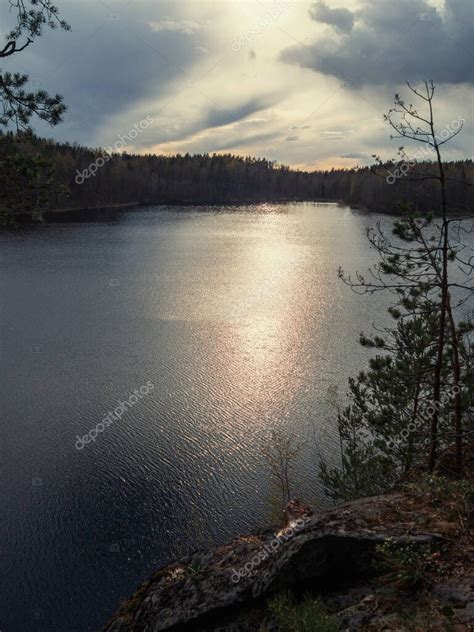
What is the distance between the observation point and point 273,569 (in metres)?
6.02

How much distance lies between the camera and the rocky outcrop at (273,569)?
5883 mm

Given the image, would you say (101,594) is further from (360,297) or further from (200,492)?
(360,297)

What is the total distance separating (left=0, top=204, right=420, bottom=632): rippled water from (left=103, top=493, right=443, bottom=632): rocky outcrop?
29.6ft

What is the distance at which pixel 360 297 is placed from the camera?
4516 centimetres

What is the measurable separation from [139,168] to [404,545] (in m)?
152
